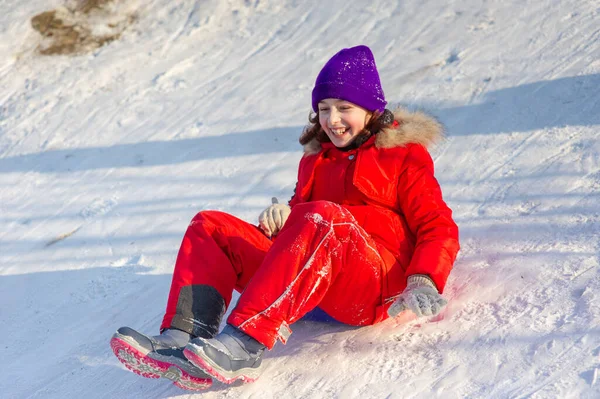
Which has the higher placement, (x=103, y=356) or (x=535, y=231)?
(x=535, y=231)

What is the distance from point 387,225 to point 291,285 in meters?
0.45

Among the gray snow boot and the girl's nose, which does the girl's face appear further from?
the gray snow boot

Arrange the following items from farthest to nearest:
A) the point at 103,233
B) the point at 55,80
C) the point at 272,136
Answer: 1. the point at 55,80
2. the point at 272,136
3. the point at 103,233

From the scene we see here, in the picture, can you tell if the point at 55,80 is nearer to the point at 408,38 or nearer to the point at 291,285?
the point at 408,38

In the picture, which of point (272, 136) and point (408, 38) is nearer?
point (272, 136)

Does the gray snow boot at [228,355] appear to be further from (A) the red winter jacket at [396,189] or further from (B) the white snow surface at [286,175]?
(A) the red winter jacket at [396,189]

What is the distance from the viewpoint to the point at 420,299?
2127 millimetres

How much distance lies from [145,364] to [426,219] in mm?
975

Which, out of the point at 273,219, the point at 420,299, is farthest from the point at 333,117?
the point at 420,299

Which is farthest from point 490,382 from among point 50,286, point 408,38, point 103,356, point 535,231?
point 408,38

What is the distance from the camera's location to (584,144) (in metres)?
3.15

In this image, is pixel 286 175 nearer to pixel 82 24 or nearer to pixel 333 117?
pixel 333 117

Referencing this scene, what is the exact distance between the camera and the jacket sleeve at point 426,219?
7.43 feet

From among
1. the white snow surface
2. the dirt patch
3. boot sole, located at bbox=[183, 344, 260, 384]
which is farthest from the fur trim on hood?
the dirt patch
